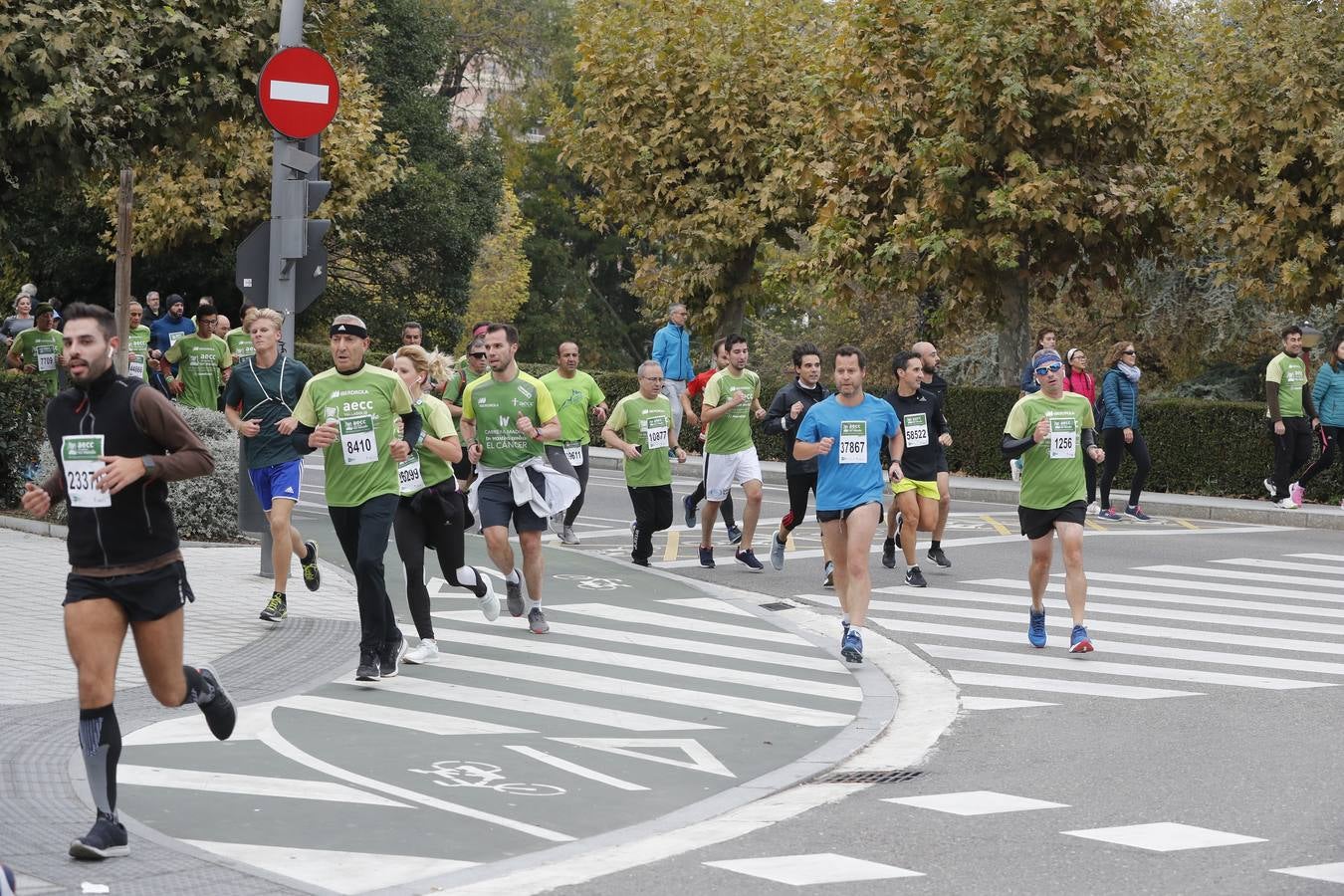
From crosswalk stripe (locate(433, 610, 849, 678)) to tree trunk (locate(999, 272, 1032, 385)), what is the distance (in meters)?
16.9

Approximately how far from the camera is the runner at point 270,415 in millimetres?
12641

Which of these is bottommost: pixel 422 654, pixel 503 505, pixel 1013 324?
pixel 422 654

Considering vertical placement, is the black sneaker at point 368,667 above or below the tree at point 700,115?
below

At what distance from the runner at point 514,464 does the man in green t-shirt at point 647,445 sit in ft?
11.1

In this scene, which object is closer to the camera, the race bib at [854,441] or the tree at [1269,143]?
the race bib at [854,441]

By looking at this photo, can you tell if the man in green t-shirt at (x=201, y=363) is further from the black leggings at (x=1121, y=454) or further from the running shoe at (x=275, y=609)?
the black leggings at (x=1121, y=454)

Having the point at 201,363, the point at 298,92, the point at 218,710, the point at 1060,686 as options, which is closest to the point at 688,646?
the point at 1060,686

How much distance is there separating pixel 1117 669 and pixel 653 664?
2.73m

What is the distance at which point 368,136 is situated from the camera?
115 feet

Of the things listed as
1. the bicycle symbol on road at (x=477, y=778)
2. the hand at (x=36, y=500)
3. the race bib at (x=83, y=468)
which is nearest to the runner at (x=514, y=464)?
the bicycle symbol on road at (x=477, y=778)

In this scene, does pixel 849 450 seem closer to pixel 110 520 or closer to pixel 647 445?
pixel 647 445

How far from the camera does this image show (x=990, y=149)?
2691 cm

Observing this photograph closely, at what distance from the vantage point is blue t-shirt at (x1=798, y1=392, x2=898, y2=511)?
38.0 feet

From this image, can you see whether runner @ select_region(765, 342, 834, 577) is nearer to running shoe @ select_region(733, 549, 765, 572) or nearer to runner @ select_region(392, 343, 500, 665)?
running shoe @ select_region(733, 549, 765, 572)
